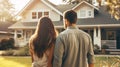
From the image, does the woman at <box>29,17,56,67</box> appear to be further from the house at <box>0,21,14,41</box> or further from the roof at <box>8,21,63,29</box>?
the house at <box>0,21,14,41</box>

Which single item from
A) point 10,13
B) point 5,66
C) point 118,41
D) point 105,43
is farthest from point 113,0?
point 10,13

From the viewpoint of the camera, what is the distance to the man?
6625 mm

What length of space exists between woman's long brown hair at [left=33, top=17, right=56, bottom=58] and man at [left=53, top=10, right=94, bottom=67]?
171 mm

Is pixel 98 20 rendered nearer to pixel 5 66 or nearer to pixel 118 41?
pixel 118 41

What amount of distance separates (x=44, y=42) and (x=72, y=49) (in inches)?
21.5

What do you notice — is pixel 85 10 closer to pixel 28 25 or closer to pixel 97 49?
pixel 97 49

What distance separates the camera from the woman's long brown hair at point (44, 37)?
6.74 m

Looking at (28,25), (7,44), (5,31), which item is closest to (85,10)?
(28,25)

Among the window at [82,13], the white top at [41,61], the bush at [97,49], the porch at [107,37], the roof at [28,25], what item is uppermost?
the window at [82,13]

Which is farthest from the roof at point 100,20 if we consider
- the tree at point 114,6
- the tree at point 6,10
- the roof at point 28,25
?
the tree at point 6,10

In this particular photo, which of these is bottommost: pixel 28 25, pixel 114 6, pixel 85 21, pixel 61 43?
pixel 28 25

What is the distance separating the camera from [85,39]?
6.91 metres

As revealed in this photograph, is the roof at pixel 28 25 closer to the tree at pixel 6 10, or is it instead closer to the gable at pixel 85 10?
the gable at pixel 85 10

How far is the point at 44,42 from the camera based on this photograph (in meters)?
6.74
